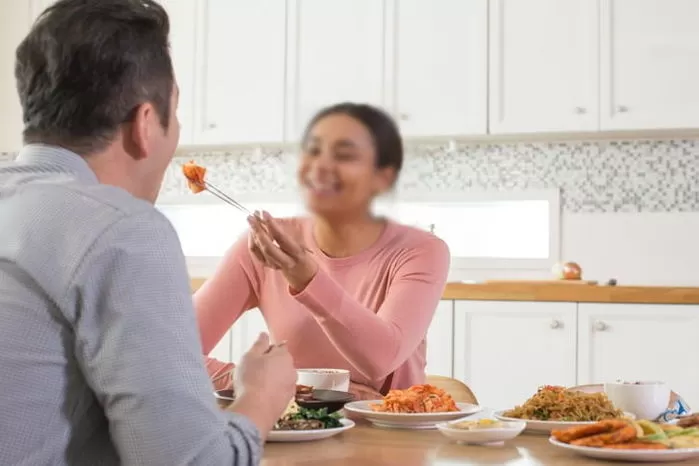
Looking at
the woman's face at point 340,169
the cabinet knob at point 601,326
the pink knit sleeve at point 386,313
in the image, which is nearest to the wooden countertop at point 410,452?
the pink knit sleeve at point 386,313

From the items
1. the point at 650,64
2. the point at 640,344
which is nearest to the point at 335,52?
the point at 650,64

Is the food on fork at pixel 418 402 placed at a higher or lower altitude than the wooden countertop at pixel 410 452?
higher

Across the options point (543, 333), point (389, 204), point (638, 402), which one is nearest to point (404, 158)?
point (389, 204)

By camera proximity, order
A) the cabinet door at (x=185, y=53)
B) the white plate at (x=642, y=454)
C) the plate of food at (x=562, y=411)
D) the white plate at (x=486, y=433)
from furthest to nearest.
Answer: the cabinet door at (x=185, y=53) < the plate of food at (x=562, y=411) < the white plate at (x=486, y=433) < the white plate at (x=642, y=454)

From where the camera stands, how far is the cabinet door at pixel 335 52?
4434 millimetres

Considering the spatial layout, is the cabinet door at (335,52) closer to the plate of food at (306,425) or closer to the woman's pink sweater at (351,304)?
the woman's pink sweater at (351,304)

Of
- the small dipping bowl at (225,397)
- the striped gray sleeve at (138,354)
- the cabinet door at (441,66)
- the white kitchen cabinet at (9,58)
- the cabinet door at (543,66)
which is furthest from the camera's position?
the white kitchen cabinet at (9,58)

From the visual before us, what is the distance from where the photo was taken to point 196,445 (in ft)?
2.96

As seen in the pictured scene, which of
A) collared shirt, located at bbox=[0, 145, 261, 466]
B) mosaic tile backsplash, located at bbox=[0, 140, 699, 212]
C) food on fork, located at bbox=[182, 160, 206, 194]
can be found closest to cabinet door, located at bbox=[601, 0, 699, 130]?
mosaic tile backsplash, located at bbox=[0, 140, 699, 212]

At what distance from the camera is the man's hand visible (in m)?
1.07

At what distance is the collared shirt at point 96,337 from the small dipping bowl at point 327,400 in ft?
1.86

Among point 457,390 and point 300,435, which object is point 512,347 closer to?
point 457,390

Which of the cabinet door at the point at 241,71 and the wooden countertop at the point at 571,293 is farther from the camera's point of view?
the cabinet door at the point at 241,71

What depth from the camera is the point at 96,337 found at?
90 cm
